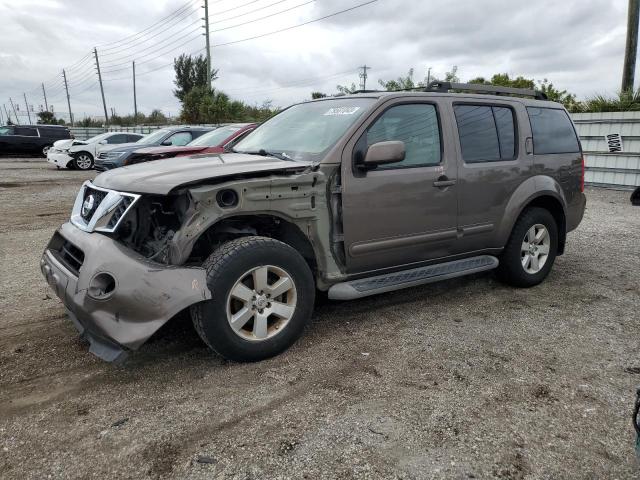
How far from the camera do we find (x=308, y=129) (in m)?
3.85

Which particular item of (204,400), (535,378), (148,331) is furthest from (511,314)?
(148,331)

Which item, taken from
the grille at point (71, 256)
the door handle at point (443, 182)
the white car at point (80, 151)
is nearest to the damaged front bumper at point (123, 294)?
the grille at point (71, 256)

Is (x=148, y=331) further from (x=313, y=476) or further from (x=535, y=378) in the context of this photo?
(x=535, y=378)

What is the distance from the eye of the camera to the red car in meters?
8.16

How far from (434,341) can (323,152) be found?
1573 millimetres

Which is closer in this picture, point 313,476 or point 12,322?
point 313,476

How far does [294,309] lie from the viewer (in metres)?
3.19

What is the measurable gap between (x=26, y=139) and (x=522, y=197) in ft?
Answer: 82.9

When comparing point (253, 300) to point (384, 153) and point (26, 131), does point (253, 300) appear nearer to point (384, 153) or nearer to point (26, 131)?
point (384, 153)

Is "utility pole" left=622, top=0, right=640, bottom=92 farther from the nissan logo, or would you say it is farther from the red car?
the nissan logo

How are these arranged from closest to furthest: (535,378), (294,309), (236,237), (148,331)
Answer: (148,331) < (535,378) < (294,309) < (236,237)

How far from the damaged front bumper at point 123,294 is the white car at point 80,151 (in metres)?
16.2

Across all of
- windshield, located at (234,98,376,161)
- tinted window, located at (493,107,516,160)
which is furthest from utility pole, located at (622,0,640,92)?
windshield, located at (234,98,376,161)

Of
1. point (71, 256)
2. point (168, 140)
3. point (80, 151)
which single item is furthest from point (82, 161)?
point (71, 256)
